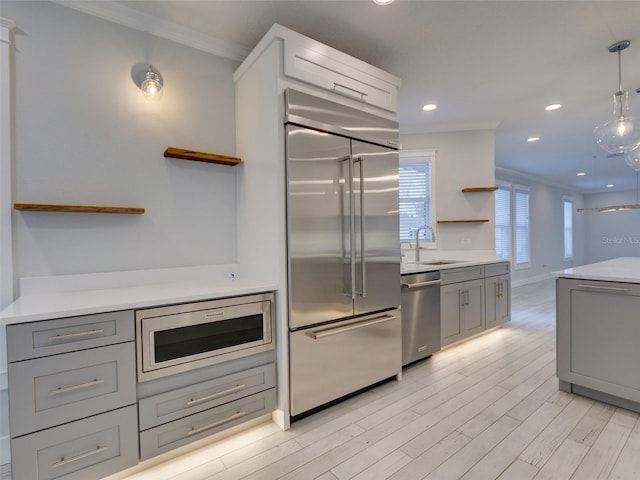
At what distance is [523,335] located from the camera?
12.6 ft

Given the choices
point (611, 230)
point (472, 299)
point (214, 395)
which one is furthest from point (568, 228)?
point (214, 395)

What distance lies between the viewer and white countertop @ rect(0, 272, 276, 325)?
1379mm

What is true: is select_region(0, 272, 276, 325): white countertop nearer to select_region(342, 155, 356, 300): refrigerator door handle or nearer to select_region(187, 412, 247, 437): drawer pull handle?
select_region(342, 155, 356, 300): refrigerator door handle

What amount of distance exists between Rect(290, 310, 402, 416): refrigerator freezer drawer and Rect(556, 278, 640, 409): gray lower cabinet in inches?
48.4

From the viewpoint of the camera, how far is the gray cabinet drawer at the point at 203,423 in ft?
5.31

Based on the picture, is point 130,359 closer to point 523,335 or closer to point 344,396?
point 344,396

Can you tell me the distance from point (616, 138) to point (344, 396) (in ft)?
10.2

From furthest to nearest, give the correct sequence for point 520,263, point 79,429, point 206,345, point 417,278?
point 520,263 < point 417,278 < point 206,345 < point 79,429

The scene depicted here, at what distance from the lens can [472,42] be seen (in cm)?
249

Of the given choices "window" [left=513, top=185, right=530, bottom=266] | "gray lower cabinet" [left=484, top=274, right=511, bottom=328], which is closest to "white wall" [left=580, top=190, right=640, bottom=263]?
"window" [left=513, top=185, right=530, bottom=266]

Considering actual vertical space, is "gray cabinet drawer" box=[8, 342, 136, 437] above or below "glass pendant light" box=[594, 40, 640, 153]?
below

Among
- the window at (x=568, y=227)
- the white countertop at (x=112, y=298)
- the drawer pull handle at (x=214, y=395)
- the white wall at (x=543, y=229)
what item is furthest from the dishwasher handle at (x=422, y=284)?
the window at (x=568, y=227)

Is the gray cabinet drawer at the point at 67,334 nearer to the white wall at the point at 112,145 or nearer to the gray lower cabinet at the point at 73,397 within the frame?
the gray lower cabinet at the point at 73,397

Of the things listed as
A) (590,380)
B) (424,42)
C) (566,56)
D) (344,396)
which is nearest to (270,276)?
(344,396)
